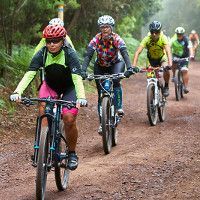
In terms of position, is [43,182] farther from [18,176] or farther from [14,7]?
[14,7]

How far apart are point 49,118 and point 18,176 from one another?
5.90 feet

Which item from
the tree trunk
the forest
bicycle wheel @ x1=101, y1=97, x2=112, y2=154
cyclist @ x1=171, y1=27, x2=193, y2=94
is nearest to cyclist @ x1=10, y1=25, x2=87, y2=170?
bicycle wheel @ x1=101, y1=97, x2=112, y2=154

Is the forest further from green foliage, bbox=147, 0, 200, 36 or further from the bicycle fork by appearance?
green foliage, bbox=147, 0, 200, 36

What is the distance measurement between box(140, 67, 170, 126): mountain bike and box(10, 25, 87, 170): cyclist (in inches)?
188

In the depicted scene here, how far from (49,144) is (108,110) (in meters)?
3.05

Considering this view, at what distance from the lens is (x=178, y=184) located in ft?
22.2

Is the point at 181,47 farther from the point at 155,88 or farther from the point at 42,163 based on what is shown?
the point at 42,163

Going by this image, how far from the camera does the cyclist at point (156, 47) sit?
461 inches

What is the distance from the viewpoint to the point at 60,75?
22.2ft

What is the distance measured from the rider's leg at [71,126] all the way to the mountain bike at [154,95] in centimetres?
478

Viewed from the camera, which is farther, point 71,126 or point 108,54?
point 108,54

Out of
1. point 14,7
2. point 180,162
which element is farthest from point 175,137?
point 14,7

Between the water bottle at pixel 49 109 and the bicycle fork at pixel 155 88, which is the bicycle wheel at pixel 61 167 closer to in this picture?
the water bottle at pixel 49 109

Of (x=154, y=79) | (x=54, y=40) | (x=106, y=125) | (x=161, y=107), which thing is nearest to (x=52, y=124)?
(x=54, y=40)
